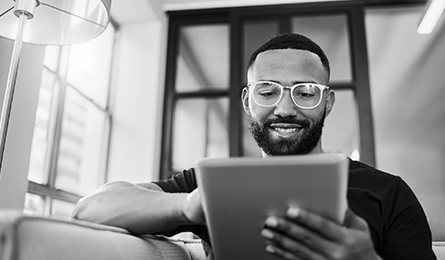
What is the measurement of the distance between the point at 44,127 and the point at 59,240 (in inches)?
85.6

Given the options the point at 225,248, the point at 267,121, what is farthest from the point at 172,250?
the point at 267,121

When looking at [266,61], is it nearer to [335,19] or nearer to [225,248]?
[225,248]

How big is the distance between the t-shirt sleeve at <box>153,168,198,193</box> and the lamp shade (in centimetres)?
63

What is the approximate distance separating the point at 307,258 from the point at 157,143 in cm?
295

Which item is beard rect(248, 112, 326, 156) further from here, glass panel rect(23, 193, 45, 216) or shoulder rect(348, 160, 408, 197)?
glass panel rect(23, 193, 45, 216)

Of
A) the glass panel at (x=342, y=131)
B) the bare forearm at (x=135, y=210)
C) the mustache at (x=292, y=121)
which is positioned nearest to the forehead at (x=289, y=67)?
the mustache at (x=292, y=121)

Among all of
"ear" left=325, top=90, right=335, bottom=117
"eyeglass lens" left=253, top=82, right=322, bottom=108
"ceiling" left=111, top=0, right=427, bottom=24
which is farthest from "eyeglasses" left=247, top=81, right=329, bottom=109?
"ceiling" left=111, top=0, right=427, bottom=24

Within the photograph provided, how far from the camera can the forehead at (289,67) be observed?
1.23 metres

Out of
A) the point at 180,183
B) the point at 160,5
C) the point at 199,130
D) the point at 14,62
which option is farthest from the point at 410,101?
the point at 14,62

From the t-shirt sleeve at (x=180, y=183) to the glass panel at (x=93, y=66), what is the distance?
1.85 m

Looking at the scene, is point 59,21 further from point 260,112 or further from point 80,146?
point 80,146

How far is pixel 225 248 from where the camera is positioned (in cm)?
71

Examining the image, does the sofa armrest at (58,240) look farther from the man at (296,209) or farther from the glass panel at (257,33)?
the glass panel at (257,33)

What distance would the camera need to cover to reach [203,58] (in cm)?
379
